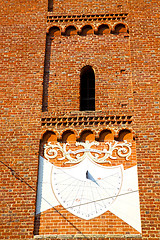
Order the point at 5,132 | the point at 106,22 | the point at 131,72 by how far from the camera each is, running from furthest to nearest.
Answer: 1. the point at 106,22
2. the point at 131,72
3. the point at 5,132

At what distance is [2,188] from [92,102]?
11.1ft

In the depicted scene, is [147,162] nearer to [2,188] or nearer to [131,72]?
[131,72]

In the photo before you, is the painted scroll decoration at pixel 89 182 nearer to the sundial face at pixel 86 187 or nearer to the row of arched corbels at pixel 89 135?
the sundial face at pixel 86 187

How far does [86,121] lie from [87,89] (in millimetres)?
1409

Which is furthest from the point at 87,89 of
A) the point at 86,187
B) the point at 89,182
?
the point at 86,187

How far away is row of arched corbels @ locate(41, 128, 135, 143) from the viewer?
31.2ft

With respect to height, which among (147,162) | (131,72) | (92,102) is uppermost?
(131,72)

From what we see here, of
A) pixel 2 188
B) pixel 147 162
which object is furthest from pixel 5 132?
pixel 147 162

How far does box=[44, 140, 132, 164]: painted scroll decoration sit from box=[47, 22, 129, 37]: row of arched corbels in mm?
3652

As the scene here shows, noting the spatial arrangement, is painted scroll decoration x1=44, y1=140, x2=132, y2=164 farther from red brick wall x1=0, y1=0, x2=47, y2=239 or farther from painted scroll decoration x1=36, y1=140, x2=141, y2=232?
red brick wall x1=0, y1=0, x2=47, y2=239

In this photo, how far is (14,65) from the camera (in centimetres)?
1080

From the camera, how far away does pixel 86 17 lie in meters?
11.6

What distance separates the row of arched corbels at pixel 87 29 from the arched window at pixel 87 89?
4.09 ft

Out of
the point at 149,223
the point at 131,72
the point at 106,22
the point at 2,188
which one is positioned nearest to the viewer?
the point at 149,223
